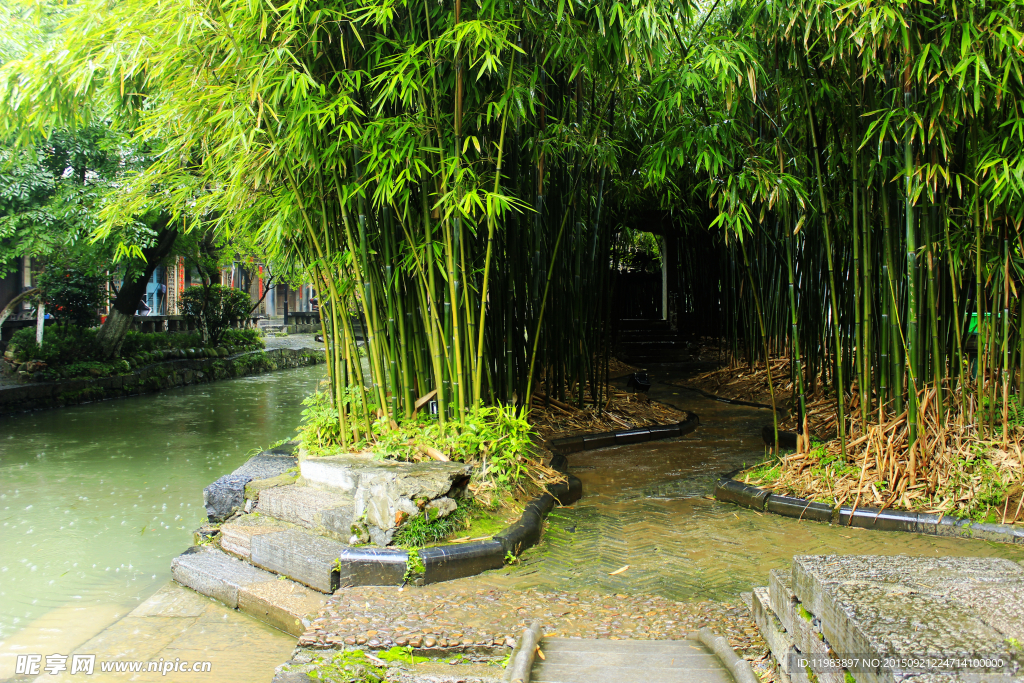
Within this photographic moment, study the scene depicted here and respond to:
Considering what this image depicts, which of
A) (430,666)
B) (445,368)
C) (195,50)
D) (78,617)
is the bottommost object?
(78,617)

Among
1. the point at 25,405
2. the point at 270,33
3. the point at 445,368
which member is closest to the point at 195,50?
the point at 270,33

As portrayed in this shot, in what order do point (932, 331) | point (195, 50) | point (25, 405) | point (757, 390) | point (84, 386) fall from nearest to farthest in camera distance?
point (195, 50)
point (932, 331)
point (757, 390)
point (25, 405)
point (84, 386)

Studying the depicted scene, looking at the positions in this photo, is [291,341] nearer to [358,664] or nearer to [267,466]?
[267,466]

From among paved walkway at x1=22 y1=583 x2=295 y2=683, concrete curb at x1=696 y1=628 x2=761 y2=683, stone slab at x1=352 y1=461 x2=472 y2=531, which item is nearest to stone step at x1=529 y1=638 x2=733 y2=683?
concrete curb at x1=696 y1=628 x2=761 y2=683

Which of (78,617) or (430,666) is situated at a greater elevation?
(430,666)

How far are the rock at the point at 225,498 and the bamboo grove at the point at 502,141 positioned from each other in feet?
2.11

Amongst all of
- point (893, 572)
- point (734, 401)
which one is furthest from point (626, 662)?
point (734, 401)

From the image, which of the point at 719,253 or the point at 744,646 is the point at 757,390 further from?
the point at 744,646

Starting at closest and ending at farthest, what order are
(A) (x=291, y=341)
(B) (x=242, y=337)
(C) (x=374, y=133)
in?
(C) (x=374, y=133) < (B) (x=242, y=337) < (A) (x=291, y=341)

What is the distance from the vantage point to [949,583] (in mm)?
1802

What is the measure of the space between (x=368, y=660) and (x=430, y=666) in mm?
203

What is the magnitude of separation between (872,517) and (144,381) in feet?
33.2

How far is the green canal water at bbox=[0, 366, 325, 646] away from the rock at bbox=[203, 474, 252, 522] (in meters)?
0.38

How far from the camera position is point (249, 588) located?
3.17 m
